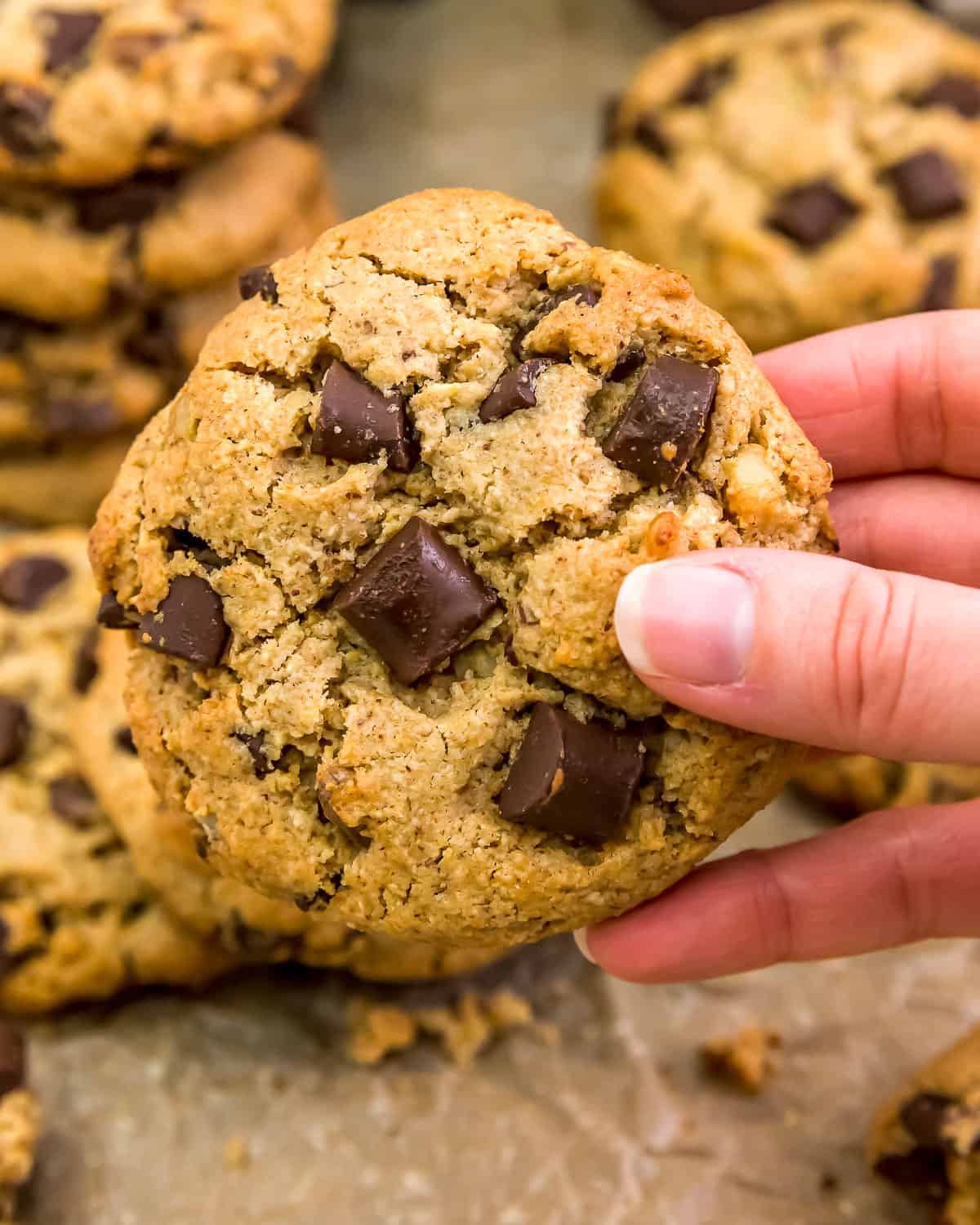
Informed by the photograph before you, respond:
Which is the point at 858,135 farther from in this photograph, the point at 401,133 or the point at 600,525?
the point at 600,525

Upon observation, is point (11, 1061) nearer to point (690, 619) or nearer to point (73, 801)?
point (73, 801)

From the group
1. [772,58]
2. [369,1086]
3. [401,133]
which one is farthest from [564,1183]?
[401,133]

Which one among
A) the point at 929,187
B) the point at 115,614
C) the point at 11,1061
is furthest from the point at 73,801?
the point at 929,187

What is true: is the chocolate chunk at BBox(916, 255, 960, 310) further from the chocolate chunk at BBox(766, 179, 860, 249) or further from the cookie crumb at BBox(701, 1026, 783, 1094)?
the cookie crumb at BBox(701, 1026, 783, 1094)

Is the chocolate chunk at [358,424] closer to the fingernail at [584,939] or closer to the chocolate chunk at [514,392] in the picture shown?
the chocolate chunk at [514,392]

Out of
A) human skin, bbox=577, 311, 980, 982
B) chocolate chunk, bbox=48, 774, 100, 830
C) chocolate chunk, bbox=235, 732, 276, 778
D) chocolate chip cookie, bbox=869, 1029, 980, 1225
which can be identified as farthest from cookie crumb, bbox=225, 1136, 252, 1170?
chocolate chip cookie, bbox=869, 1029, 980, 1225
